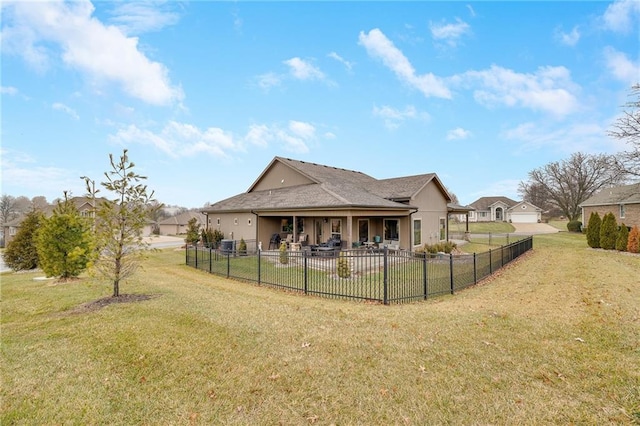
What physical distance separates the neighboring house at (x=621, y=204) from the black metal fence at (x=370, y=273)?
61.1ft

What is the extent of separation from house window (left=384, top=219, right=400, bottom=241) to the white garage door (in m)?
50.0

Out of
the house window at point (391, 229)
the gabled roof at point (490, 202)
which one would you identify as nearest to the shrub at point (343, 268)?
the house window at point (391, 229)

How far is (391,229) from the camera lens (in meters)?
19.2

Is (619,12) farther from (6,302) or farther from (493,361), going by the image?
(6,302)

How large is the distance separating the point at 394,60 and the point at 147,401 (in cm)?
1989

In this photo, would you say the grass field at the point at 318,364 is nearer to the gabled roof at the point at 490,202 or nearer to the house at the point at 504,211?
the house at the point at 504,211

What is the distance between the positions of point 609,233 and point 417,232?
1333cm

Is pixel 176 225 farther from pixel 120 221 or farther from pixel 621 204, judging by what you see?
pixel 621 204

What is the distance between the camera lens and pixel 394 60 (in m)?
17.9

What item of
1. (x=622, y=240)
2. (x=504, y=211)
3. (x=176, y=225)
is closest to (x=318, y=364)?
(x=622, y=240)

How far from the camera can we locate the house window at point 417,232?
1933 cm

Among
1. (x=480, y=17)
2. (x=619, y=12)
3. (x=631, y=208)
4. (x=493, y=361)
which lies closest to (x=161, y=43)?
(x=480, y=17)

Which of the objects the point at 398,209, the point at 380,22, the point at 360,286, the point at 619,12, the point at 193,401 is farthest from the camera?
the point at 398,209

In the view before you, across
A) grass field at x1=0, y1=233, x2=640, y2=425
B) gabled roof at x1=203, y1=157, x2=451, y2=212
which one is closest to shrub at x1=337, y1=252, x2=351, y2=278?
gabled roof at x1=203, y1=157, x2=451, y2=212
